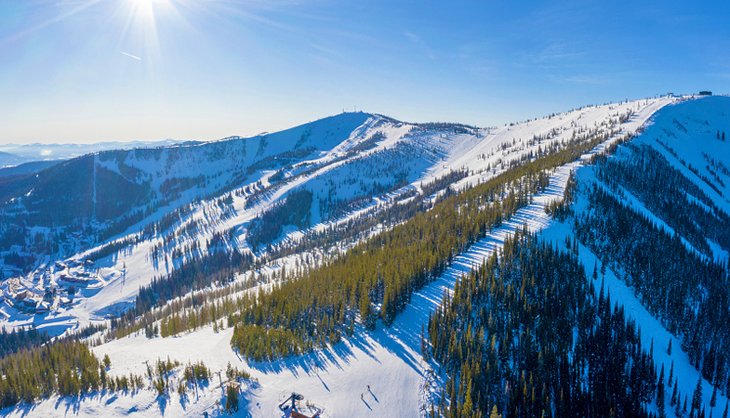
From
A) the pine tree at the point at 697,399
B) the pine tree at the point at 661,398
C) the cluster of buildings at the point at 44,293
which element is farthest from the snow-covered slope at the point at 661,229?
the cluster of buildings at the point at 44,293

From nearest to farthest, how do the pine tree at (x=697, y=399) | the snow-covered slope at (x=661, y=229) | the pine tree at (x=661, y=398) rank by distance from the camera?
1. the pine tree at (x=661, y=398)
2. the pine tree at (x=697, y=399)
3. the snow-covered slope at (x=661, y=229)

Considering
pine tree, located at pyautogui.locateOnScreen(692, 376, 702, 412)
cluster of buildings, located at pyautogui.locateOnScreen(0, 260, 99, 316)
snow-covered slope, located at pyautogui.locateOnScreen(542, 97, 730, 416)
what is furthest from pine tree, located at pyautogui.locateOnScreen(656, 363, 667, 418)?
cluster of buildings, located at pyautogui.locateOnScreen(0, 260, 99, 316)

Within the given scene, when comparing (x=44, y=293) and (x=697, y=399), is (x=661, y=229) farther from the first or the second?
(x=44, y=293)

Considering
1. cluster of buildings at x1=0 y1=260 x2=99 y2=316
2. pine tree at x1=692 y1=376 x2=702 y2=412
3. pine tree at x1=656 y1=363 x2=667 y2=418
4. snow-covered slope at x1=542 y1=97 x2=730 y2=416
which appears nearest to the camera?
pine tree at x1=656 y1=363 x2=667 y2=418

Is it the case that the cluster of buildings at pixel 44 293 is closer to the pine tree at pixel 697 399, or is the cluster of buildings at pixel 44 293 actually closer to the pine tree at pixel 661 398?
the pine tree at pixel 661 398

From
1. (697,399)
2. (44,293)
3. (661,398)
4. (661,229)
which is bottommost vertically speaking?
(44,293)

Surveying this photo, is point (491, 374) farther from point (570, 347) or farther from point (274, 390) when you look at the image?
point (274, 390)

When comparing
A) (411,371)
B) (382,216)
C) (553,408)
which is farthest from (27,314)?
(553,408)

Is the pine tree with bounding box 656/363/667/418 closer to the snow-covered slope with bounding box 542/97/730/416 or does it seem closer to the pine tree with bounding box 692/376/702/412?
the snow-covered slope with bounding box 542/97/730/416

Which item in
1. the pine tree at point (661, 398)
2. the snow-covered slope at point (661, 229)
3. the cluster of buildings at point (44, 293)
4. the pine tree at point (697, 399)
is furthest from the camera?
the cluster of buildings at point (44, 293)

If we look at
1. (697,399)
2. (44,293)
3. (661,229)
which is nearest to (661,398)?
(697,399)

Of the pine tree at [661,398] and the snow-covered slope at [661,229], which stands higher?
the snow-covered slope at [661,229]
